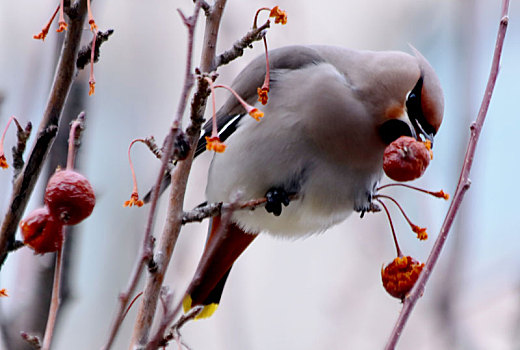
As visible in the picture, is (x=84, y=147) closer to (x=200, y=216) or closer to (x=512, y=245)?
(x=200, y=216)

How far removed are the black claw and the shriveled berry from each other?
2.38ft

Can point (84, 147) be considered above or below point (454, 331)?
above

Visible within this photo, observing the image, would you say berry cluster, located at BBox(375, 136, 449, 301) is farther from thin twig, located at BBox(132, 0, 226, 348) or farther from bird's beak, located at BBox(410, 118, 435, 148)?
thin twig, located at BBox(132, 0, 226, 348)

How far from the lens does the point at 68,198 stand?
139cm

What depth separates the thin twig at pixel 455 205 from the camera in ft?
4.11

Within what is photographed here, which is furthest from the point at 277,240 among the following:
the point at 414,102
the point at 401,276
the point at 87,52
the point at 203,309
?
the point at 87,52

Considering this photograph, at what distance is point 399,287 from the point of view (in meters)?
1.92

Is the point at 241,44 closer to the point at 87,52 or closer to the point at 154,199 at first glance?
the point at 87,52

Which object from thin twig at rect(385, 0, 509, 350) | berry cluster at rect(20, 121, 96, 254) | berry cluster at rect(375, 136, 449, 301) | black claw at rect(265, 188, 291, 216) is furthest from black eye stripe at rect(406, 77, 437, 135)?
berry cluster at rect(20, 121, 96, 254)

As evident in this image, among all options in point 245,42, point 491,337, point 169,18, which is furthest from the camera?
point 169,18

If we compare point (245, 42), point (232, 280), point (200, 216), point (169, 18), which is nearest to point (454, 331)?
point (200, 216)

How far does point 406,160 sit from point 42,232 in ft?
3.42

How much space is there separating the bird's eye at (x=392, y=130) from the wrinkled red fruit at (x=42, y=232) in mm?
1403

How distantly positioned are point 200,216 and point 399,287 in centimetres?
55
